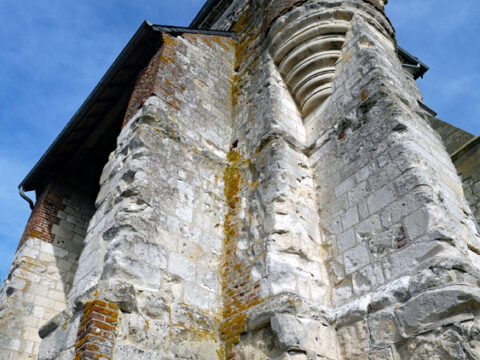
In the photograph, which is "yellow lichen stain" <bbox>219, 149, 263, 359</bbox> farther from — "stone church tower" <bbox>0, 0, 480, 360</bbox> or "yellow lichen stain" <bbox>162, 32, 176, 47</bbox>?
"yellow lichen stain" <bbox>162, 32, 176, 47</bbox>

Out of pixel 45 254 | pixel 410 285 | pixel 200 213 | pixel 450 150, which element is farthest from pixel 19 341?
pixel 450 150

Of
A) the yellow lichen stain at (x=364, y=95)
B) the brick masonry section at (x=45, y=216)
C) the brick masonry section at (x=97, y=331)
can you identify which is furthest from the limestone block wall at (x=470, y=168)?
the brick masonry section at (x=45, y=216)

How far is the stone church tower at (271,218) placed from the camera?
313 centimetres

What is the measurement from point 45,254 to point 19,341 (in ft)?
5.09

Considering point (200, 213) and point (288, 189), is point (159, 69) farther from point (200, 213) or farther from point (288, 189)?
point (288, 189)

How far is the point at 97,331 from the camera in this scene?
121 inches

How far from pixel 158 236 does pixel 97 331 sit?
112 cm

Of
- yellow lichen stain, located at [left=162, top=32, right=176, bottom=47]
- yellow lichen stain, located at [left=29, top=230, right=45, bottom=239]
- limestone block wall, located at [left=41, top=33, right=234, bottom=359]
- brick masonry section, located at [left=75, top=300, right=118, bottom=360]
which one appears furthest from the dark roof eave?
brick masonry section, located at [left=75, top=300, right=118, bottom=360]

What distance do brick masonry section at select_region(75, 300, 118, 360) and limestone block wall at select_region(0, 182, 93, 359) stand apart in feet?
12.2

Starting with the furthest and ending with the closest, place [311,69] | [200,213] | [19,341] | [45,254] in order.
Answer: [45,254] < [19,341] < [311,69] < [200,213]

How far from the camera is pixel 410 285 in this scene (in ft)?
9.77

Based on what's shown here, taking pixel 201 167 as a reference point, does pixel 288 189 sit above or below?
below

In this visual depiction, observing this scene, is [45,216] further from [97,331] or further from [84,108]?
[97,331]

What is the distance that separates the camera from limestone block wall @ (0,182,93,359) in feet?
19.9
